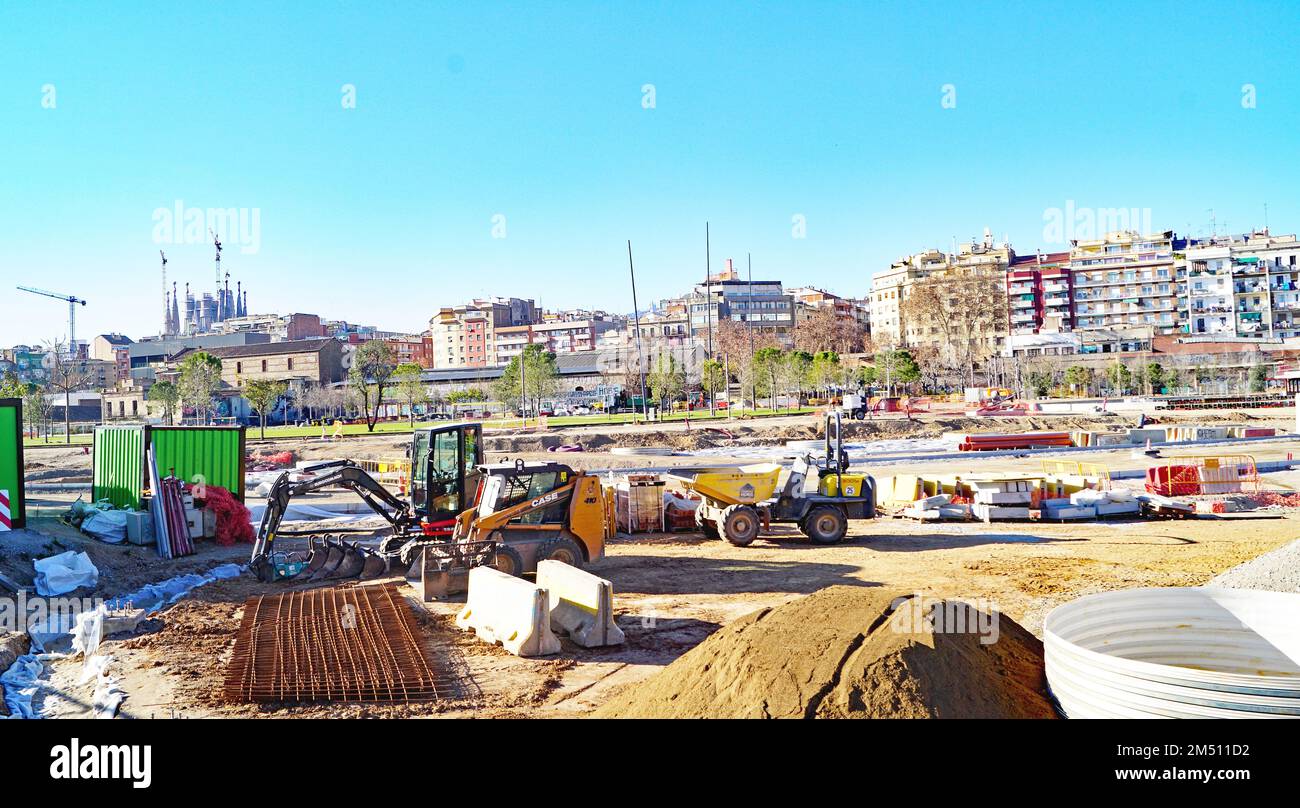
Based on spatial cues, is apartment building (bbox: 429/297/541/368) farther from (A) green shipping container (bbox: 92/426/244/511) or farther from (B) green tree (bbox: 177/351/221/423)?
(A) green shipping container (bbox: 92/426/244/511)

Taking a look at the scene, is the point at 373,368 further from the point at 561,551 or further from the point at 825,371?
the point at 561,551

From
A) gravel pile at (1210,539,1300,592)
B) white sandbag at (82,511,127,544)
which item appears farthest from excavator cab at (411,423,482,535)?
gravel pile at (1210,539,1300,592)

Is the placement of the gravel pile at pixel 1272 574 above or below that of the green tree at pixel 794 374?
below

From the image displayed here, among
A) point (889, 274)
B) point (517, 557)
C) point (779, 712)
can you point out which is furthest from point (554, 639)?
point (889, 274)

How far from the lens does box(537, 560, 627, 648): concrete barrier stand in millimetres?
10047

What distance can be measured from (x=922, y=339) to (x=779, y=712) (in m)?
123

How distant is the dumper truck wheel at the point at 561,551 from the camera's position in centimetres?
1319

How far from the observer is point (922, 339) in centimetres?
12306

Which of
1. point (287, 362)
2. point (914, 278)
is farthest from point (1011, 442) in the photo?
point (914, 278)

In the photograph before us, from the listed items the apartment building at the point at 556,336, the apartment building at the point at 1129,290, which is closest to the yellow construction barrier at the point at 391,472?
the apartment building at the point at 1129,290

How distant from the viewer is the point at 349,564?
14305 millimetres

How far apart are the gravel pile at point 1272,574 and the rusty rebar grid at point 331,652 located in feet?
24.4

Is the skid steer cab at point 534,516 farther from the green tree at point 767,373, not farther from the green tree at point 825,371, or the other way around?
the green tree at point 825,371
